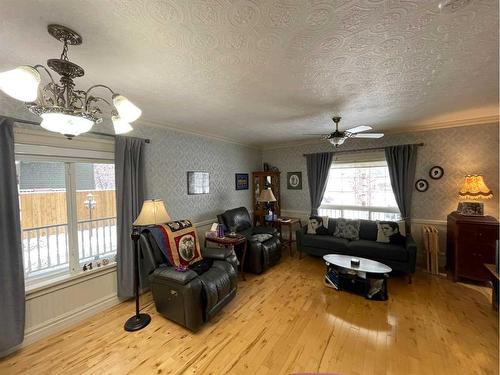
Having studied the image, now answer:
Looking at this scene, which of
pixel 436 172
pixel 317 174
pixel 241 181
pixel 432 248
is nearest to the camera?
pixel 432 248

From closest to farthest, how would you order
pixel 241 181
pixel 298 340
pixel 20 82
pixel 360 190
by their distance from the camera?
pixel 20 82
pixel 298 340
pixel 360 190
pixel 241 181

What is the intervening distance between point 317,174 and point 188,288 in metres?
3.52

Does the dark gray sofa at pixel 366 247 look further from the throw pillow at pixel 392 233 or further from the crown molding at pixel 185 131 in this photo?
the crown molding at pixel 185 131

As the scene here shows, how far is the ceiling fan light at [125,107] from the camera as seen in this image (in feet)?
3.84

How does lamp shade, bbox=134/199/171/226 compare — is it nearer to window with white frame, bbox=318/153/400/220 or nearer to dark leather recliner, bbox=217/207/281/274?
dark leather recliner, bbox=217/207/281/274

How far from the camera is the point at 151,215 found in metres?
2.18

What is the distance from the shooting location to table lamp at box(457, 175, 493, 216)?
3.05 meters

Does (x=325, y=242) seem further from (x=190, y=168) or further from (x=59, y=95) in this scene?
(x=59, y=95)

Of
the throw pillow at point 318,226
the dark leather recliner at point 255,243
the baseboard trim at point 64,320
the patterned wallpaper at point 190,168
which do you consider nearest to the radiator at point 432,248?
the throw pillow at point 318,226

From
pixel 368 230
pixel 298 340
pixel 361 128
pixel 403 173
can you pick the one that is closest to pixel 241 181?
pixel 368 230

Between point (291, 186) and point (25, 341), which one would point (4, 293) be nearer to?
point (25, 341)

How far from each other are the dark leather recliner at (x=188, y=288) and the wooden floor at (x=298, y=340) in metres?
0.16

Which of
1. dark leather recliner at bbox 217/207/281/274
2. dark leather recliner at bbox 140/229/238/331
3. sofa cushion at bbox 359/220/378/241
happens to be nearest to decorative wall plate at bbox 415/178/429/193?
sofa cushion at bbox 359/220/378/241

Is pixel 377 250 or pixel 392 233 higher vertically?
pixel 392 233
